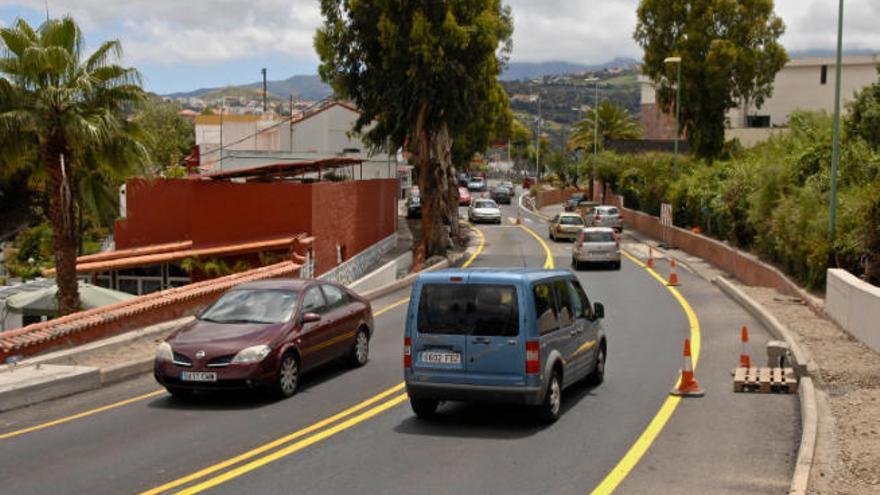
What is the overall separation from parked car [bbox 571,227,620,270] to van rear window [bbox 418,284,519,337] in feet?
82.4

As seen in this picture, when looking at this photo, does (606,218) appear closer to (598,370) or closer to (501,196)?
(598,370)

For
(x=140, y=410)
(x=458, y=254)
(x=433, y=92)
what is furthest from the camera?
(x=458, y=254)

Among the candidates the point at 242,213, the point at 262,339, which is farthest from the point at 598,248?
the point at 262,339

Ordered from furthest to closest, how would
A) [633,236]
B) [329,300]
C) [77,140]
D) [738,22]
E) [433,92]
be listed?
1. [738,22]
2. [633,236]
3. [433,92]
4. [77,140]
5. [329,300]

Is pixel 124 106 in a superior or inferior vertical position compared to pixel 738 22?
inferior

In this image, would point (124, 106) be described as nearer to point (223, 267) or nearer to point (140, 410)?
point (223, 267)

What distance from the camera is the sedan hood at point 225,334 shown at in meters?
13.6

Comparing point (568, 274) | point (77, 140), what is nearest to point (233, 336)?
Result: point (568, 274)

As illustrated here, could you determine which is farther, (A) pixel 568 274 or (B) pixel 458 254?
(B) pixel 458 254

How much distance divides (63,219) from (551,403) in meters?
12.1

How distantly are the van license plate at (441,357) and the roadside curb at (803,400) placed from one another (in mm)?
3939

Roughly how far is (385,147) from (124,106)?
81.8 feet

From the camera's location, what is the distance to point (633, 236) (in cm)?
5588

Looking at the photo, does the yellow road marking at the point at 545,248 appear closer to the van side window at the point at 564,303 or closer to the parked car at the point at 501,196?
the van side window at the point at 564,303
